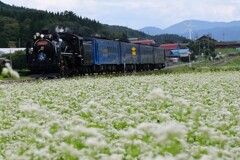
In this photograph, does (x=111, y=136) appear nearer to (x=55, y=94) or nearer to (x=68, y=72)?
(x=55, y=94)

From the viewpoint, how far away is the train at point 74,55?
112 ft

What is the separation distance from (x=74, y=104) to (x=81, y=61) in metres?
24.2

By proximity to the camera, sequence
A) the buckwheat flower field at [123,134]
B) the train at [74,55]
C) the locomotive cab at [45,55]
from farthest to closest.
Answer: the train at [74,55] → the locomotive cab at [45,55] → the buckwheat flower field at [123,134]

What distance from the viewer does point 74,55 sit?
38.6 meters

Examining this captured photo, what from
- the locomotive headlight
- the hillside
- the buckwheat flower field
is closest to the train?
the locomotive headlight

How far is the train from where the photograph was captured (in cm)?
3425

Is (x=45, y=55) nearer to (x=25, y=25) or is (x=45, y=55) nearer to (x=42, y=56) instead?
(x=42, y=56)

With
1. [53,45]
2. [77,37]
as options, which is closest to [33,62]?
[53,45]

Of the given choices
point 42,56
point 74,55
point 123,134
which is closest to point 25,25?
point 74,55

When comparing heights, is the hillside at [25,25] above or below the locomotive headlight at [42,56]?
above

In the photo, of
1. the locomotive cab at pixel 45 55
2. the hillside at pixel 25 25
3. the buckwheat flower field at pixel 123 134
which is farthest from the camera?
the hillside at pixel 25 25

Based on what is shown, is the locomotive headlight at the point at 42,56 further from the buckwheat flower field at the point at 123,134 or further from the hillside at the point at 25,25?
the hillside at the point at 25,25

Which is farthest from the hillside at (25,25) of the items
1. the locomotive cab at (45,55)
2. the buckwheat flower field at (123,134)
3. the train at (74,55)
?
the buckwheat flower field at (123,134)

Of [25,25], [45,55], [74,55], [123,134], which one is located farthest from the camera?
[25,25]
